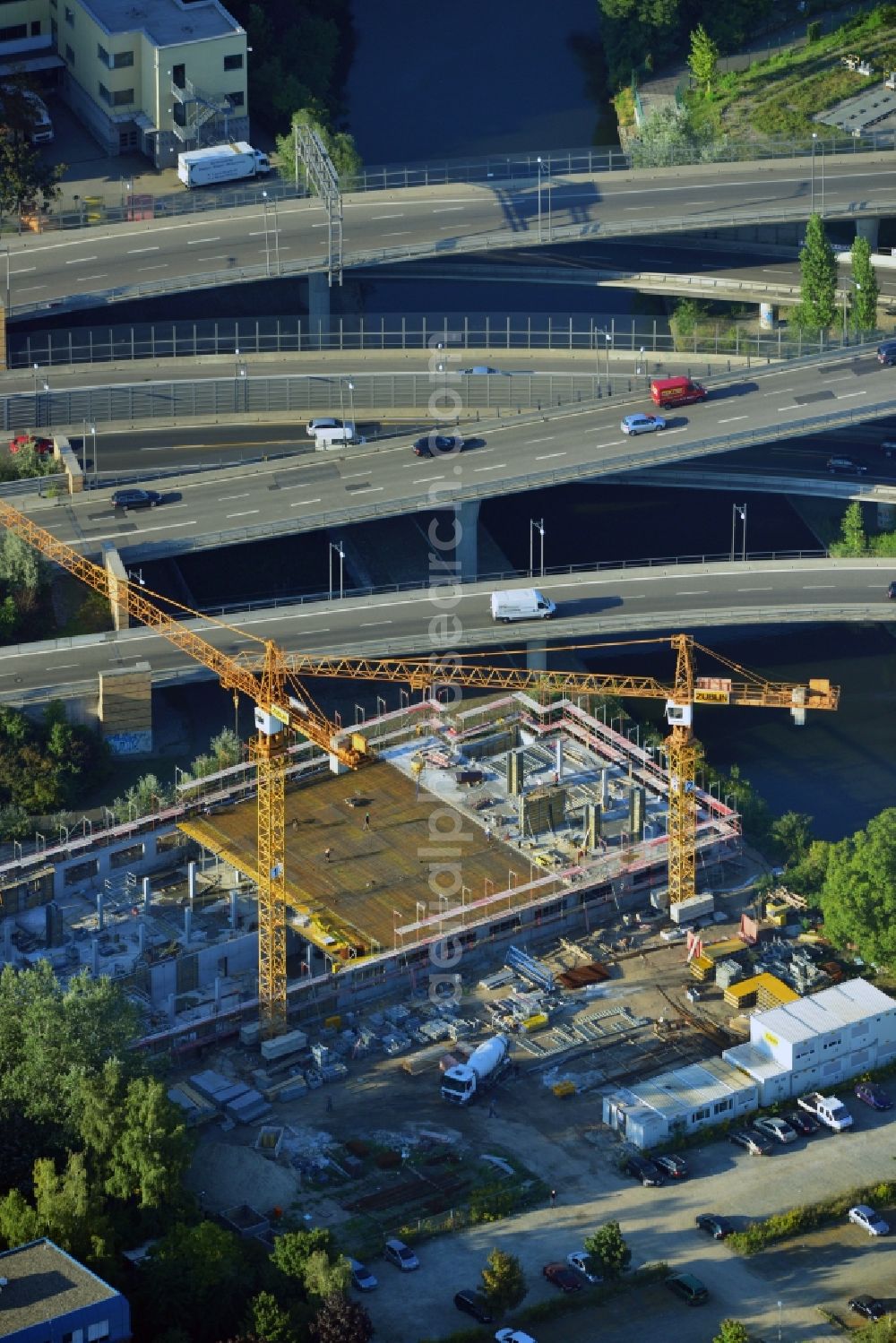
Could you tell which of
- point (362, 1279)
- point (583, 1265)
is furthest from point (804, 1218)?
point (362, 1279)

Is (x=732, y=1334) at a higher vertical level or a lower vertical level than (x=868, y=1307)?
higher

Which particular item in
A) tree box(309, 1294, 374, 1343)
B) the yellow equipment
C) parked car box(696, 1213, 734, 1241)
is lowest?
parked car box(696, 1213, 734, 1241)

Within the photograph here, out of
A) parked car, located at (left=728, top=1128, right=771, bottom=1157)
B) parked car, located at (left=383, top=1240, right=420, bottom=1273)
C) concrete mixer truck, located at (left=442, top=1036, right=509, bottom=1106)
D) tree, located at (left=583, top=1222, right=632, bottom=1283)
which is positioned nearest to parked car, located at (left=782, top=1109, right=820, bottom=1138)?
parked car, located at (left=728, top=1128, right=771, bottom=1157)

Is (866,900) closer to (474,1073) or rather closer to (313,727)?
(474,1073)

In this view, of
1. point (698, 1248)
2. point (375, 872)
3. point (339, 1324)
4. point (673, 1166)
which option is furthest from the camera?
point (375, 872)

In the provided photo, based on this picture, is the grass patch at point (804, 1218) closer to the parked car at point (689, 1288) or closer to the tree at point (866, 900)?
the parked car at point (689, 1288)

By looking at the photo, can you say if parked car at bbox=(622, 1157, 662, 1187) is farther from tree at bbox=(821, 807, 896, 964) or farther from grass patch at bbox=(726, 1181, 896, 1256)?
tree at bbox=(821, 807, 896, 964)
